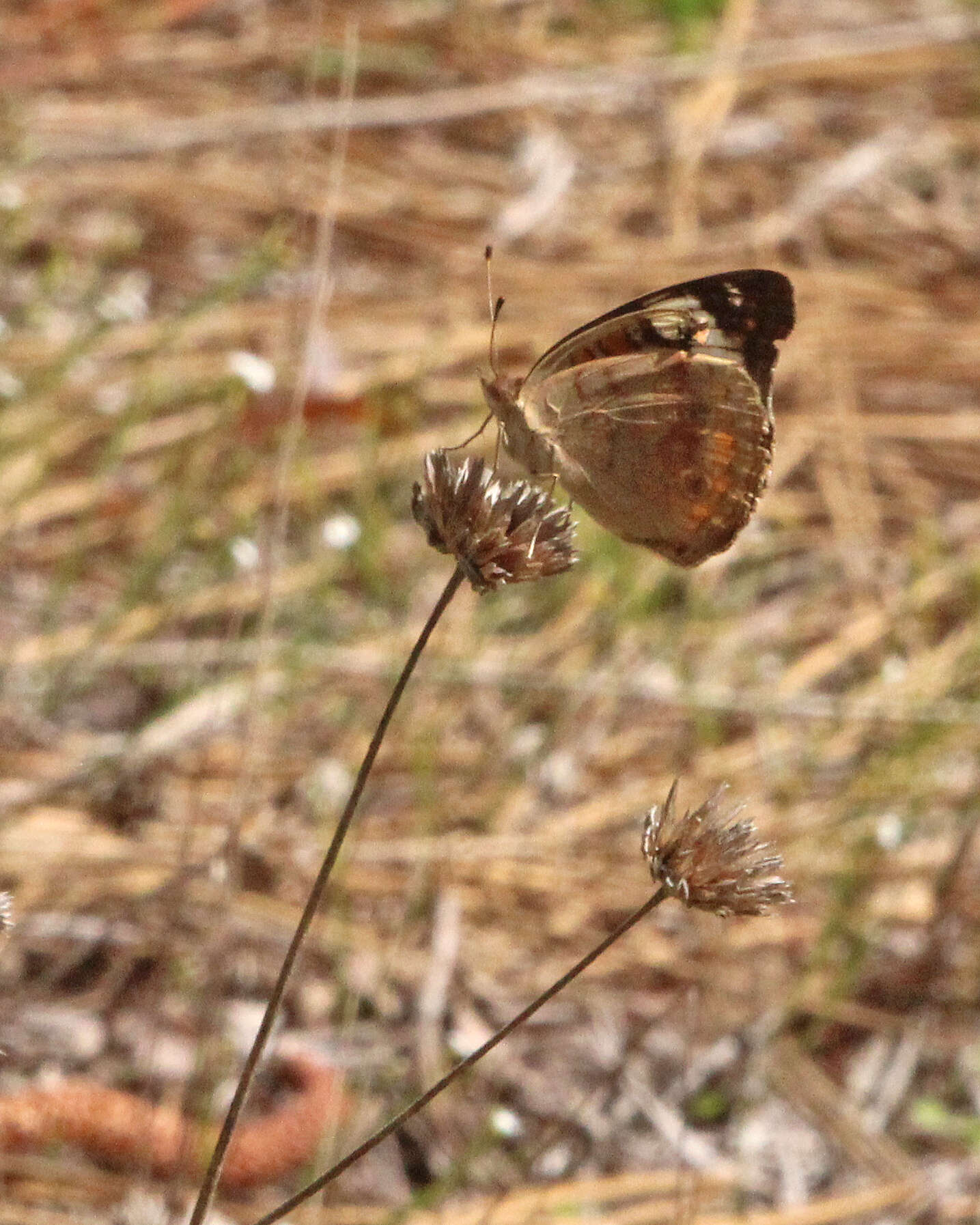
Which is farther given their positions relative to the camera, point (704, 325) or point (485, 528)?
point (704, 325)

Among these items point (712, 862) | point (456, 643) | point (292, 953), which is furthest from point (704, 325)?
point (456, 643)

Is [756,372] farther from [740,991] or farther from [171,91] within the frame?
[171,91]

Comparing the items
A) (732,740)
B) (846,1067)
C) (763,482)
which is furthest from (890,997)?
(763,482)

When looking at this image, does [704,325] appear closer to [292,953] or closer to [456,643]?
[292,953]

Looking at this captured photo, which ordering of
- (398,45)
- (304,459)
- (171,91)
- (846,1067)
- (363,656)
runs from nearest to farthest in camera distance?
(846,1067) < (363,656) < (304,459) < (171,91) < (398,45)

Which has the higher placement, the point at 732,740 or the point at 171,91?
the point at 171,91

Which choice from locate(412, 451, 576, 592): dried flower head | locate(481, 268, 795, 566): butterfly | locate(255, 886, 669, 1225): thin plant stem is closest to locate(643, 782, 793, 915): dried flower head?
locate(255, 886, 669, 1225): thin plant stem

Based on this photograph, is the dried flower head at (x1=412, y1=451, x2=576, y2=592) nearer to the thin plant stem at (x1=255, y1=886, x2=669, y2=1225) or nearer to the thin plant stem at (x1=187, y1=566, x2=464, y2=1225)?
the thin plant stem at (x1=187, y1=566, x2=464, y2=1225)
